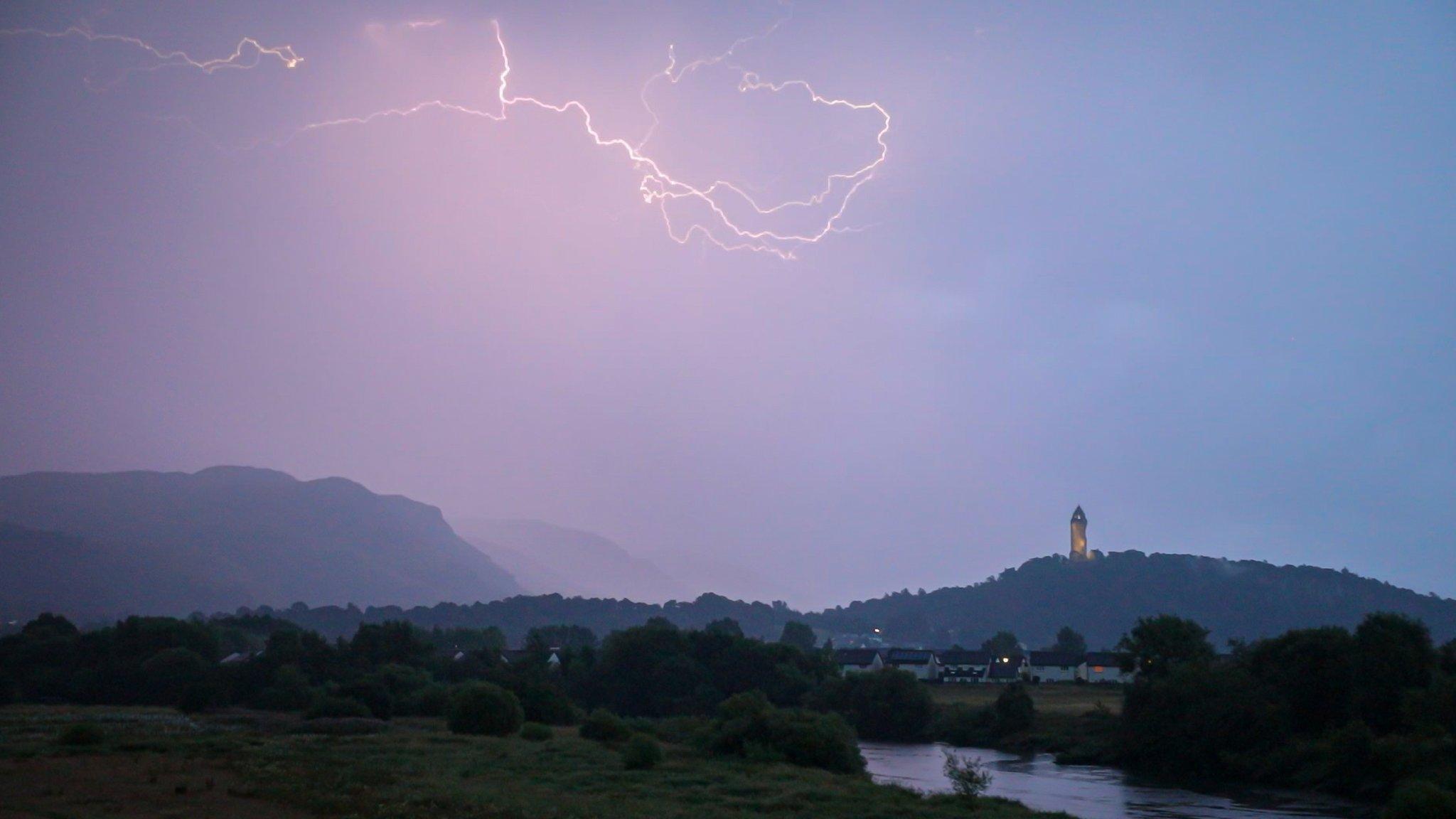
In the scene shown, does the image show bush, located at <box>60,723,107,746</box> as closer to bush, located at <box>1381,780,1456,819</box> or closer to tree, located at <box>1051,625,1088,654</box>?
bush, located at <box>1381,780,1456,819</box>

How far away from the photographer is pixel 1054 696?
276ft

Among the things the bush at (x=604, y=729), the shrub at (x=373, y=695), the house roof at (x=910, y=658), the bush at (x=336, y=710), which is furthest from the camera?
the house roof at (x=910, y=658)

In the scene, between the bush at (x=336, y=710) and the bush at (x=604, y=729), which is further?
the bush at (x=336, y=710)

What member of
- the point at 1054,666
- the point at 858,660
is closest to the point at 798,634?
the point at 858,660

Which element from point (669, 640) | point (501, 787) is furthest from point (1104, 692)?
point (501, 787)

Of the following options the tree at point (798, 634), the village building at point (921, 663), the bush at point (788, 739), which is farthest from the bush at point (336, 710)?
the tree at point (798, 634)

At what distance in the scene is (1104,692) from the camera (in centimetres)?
8719

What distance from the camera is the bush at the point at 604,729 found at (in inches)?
1802

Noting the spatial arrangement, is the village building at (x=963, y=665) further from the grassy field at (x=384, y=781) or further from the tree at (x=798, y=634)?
the grassy field at (x=384, y=781)

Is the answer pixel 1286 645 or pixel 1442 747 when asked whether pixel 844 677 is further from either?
pixel 1442 747

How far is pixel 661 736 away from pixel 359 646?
33.4 meters

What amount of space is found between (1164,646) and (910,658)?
60.9 meters

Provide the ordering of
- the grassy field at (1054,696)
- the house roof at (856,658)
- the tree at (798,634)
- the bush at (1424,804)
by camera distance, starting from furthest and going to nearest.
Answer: the tree at (798,634)
the house roof at (856,658)
the grassy field at (1054,696)
the bush at (1424,804)

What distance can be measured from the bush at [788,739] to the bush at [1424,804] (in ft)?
58.6
